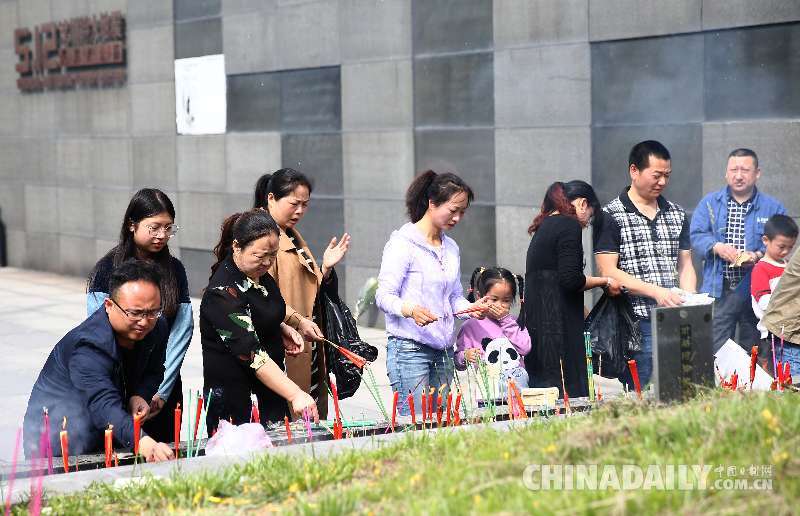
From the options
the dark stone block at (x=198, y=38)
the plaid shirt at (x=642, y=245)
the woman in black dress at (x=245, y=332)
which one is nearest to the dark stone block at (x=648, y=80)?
the plaid shirt at (x=642, y=245)

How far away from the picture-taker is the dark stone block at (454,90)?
504 inches

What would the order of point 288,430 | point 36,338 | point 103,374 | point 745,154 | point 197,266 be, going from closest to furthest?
point 103,374, point 288,430, point 745,154, point 36,338, point 197,266

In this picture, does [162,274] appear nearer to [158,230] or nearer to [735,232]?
[158,230]

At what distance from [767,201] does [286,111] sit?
734 centimetres

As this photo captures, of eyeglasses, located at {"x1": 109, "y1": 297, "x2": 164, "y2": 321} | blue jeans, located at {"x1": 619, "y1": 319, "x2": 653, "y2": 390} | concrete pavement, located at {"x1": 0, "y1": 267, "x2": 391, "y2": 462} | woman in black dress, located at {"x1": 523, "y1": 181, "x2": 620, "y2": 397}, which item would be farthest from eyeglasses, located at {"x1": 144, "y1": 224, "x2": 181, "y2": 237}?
blue jeans, located at {"x1": 619, "y1": 319, "x2": 653, "y2": 390}

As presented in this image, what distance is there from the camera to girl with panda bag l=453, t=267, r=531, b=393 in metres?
7.96

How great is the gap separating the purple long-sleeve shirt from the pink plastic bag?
1604 mm

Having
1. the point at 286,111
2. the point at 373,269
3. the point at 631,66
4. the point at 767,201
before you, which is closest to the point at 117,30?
the point at 286,111

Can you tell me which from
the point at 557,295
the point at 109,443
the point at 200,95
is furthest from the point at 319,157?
the point at 109,443

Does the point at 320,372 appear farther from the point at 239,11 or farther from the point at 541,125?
the point at 239,11

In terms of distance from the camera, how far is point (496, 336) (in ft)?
26.6

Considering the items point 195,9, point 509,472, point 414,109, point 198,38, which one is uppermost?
point 195,9

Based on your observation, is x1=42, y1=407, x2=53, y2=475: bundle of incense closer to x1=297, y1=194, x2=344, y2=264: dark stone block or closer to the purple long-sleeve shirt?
the purple long-sleeve shirt

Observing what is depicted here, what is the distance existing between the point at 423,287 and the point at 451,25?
6250 mm
